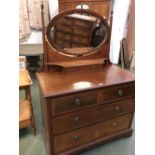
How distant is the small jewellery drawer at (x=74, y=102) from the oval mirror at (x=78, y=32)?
0.43 meters

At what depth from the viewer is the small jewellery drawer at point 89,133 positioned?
1.35 metres

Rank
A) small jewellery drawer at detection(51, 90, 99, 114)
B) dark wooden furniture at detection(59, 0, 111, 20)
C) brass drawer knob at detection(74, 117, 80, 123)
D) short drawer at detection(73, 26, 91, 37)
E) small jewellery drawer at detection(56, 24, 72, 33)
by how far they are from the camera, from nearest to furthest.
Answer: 1. small jewellery drawer at detection(51, 90, 99, 114)
2. brass drawer knob at detection(74, 117, 80, 123)
3. small jewellery drawer at detection(56, 24, 72, 33)
4. short drawer at detection(73, 26, 91, 37)
5. dark wooden furniture at detection(59, 0, 111, 20)

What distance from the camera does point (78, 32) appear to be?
1.53m

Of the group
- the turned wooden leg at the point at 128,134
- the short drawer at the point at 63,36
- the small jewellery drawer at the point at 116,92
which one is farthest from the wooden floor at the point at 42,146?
the short drawer at the point at 63,36

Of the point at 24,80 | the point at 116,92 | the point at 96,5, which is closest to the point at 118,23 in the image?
the point at 96,5

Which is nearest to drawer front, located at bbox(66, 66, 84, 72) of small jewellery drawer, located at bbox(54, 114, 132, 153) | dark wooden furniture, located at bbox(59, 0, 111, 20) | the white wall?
small jewellery drawer, located at bbox(54, 114, 132, 153)

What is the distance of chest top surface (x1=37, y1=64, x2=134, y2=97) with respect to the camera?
119 centimetres

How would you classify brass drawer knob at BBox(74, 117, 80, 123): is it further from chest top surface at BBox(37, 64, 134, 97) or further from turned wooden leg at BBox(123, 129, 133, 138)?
turned wooden leg at BBox(123, 129, 133, 138)

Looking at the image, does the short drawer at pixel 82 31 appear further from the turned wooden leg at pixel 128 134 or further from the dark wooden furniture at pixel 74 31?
the turned wooden leg at pixel 128 134

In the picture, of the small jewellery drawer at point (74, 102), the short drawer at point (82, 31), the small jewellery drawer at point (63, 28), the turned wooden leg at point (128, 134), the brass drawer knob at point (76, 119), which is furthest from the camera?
the turned wooden leg at point (128, 134)

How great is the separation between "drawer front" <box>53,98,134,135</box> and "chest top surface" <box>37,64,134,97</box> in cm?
21
